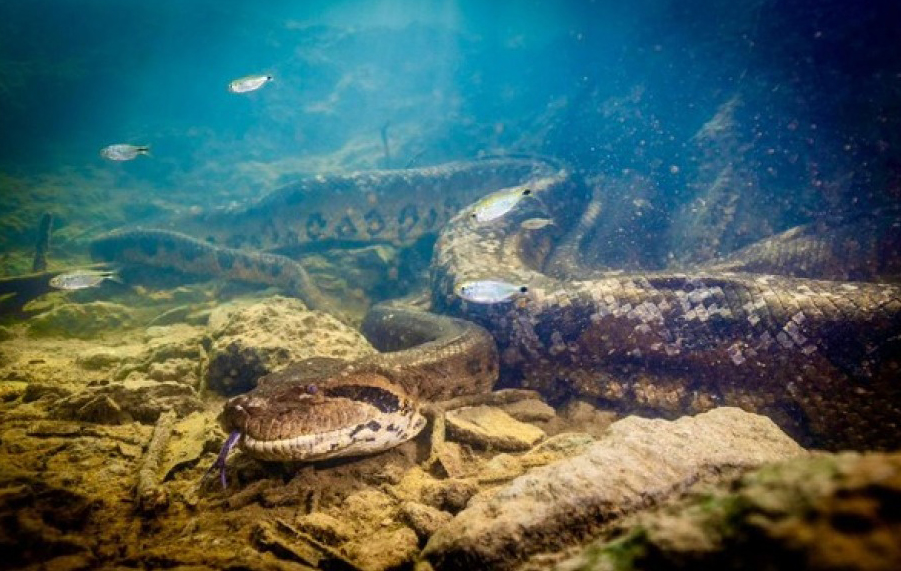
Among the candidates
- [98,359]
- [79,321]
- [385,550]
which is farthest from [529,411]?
[79,321]

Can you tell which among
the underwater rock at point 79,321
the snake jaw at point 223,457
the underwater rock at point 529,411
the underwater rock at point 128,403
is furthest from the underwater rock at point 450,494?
the underwater rock at point 79,321

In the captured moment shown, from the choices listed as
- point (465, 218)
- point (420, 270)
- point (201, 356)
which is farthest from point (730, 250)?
point (201, 356)

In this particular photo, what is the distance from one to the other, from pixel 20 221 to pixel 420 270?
16548mm

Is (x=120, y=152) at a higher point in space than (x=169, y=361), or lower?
higher

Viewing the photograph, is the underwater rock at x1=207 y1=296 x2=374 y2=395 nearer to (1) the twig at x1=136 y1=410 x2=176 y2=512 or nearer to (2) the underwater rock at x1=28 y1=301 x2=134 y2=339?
(1) the twig at x1=136 y1=410 x2=176 y2=512

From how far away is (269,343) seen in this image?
4.33m

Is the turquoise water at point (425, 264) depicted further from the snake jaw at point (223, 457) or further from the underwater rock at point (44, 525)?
the snake jaw at point (223, 457)

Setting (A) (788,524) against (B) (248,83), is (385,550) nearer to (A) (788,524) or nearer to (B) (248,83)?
(A) (788,524)

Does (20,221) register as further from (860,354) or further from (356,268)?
(860,354)

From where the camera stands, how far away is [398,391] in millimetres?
3695

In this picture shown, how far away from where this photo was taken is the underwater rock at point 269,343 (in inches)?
166

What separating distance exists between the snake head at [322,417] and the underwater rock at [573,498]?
134 cm

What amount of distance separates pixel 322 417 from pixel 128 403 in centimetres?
181

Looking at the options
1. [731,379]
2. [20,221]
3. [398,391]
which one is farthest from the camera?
[20,221]
